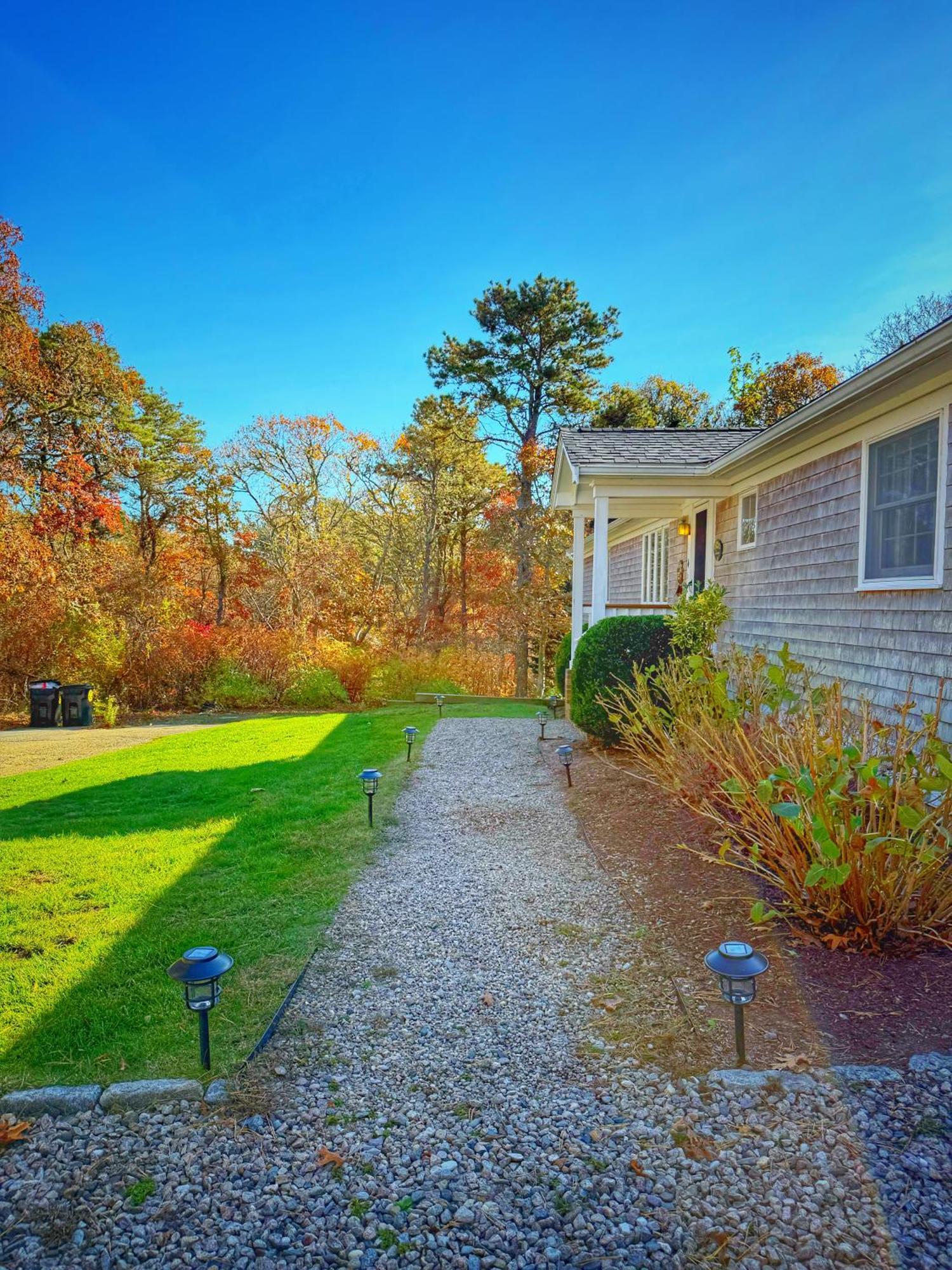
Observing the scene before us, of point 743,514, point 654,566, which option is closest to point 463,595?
point 654,566

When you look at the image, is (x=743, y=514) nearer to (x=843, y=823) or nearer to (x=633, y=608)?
(x=633, y=608)

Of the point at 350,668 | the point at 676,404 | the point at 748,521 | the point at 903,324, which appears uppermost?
the point at 903,324

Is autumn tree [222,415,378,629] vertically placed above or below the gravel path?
above

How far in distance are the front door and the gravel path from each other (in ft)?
28.7

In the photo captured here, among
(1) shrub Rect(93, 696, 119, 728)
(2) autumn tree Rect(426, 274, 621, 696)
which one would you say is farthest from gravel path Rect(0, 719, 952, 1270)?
(2) autumn tree Rect(426, 274, 621, 696)

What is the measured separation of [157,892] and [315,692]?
31.3 ft

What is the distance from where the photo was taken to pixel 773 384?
75.4 feet

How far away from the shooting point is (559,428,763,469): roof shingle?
9688 mm

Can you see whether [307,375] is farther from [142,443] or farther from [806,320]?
[806,320]

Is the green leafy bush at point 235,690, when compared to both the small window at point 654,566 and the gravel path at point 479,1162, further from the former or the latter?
the gravel path at point 479,1162

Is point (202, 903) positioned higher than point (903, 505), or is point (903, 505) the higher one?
point (903, 505)

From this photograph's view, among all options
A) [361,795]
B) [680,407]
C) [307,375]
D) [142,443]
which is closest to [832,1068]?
[361,795]

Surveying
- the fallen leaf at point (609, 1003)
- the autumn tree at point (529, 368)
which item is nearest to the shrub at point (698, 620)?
the fallen leaf at point (609, 1003)

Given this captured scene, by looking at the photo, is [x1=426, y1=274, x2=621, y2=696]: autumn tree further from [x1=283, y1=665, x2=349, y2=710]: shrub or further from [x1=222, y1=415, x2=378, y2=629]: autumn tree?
[x1=283, y1=665, x2=349, y2=710]: shrub
